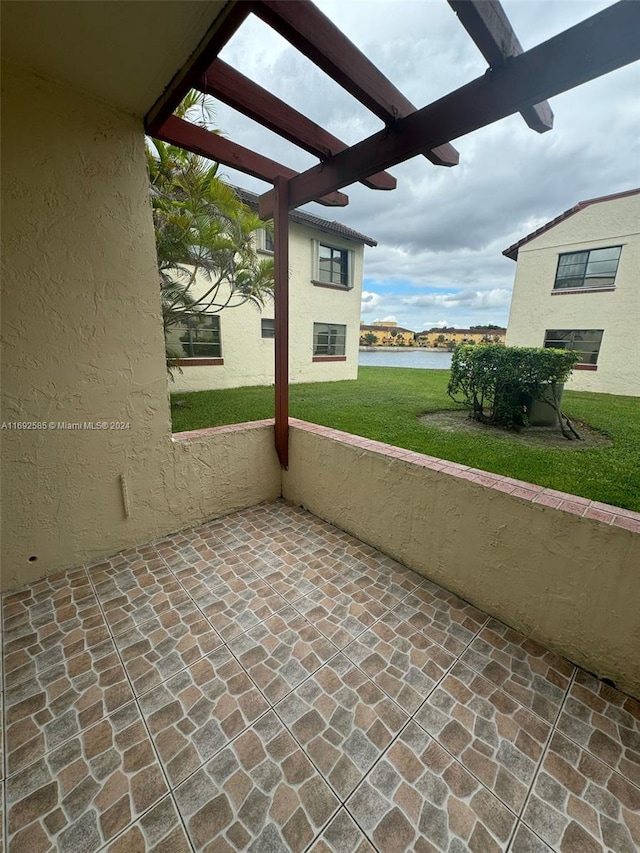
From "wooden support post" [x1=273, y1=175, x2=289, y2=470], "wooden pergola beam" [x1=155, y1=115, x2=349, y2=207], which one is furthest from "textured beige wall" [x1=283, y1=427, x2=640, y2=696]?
"wooden pergola beam" [x1=155, y1=115, x2=349, y2=207]

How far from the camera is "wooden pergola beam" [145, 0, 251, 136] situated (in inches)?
58.3

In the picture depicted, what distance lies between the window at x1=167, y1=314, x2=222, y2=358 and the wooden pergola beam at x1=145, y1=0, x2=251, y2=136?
5845 millimetres

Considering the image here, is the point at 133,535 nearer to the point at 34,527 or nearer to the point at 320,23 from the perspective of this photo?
the point at 34,527

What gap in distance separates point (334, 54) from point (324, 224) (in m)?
9.06

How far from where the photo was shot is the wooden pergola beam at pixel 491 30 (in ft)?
4.39

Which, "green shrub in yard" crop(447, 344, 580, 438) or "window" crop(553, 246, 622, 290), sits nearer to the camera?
"green shrub in yard" crop(447, 344, 580, 438)

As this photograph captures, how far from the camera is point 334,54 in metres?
1.67

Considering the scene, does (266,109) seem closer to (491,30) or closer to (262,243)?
(491,30)

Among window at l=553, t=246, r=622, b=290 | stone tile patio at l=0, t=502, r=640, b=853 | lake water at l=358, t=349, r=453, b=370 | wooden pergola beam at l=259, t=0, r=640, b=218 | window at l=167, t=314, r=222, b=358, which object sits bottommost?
stone tile patio at l=0, t=502, r=640, b=853

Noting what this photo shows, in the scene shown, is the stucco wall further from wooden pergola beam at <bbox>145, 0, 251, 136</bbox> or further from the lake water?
wooden pergola beam at <bbox>145, 0, 251, 136</bbox>

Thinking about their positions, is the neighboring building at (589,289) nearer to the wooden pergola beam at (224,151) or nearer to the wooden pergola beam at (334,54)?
the wooden pergola beam at (224,151)

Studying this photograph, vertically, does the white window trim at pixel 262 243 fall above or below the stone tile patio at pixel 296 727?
above

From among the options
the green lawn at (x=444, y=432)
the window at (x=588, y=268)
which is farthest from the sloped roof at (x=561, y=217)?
the green lawn at (x=444, y=432)

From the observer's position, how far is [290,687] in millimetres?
1769
